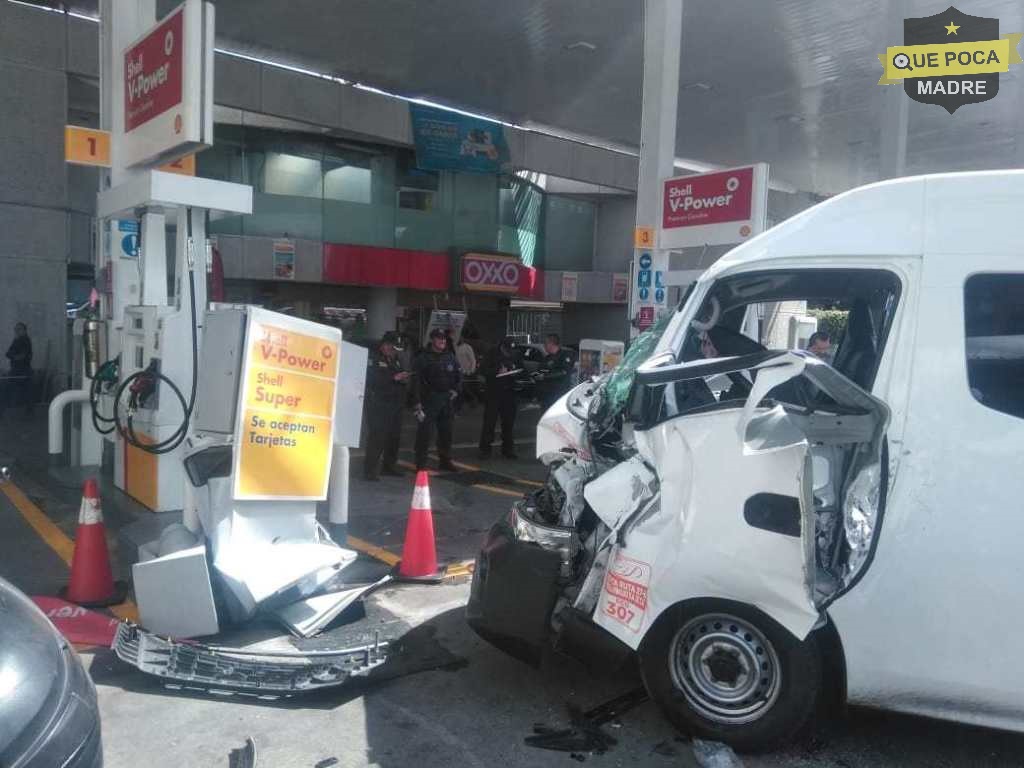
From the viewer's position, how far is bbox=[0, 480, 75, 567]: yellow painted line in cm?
649

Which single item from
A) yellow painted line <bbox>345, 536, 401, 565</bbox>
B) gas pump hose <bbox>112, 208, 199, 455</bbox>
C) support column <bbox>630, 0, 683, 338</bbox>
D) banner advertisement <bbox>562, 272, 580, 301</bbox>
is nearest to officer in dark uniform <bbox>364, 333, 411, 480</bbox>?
yellow painted line <bbox>345, 536, 401, 565</bbox>

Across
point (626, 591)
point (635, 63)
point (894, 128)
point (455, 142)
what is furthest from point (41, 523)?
point (455, 142)

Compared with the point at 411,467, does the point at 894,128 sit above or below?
above

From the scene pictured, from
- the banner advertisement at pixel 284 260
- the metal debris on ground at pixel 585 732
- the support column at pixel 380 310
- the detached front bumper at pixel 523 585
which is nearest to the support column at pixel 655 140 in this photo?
the detached front bumper at pixel 523 585

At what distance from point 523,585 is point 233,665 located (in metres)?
1.60

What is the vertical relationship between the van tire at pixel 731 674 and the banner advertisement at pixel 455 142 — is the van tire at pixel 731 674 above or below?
below

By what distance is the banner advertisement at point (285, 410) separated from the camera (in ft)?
16.5

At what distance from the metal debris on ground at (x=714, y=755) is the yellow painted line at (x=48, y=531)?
3457 mm

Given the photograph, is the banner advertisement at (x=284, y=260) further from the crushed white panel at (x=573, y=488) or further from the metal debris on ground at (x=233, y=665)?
the crushed white panel at (x=573, y=488)

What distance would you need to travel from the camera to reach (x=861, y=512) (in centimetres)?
351

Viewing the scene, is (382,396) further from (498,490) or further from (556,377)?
(556,377)

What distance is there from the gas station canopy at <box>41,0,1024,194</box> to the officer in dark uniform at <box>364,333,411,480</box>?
245 inches

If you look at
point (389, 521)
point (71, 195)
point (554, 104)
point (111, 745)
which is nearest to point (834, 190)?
point (554, 104)
